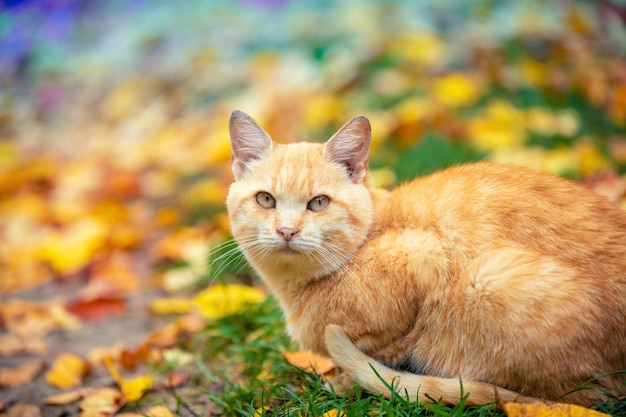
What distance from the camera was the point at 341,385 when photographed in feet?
7.98

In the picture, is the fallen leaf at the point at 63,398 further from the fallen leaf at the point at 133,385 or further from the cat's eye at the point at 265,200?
the cat's eye at the point at 265,200

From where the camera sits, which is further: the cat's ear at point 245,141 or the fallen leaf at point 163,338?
the fallen leaf at point 163,338

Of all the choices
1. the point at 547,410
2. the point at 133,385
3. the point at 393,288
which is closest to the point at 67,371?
the point at 133,385

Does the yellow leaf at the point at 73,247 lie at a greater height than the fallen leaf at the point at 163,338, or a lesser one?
greater

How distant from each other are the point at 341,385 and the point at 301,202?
0.80 meters

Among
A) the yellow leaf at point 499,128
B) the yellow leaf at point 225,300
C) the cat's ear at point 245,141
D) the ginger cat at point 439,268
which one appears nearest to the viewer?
the ginger cat at point 439,268

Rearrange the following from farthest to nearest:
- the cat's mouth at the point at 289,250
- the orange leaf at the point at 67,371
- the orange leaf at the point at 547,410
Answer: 1. the orange leaf at the point at 67,371
2. the cat's mouth at the point at 289,250
3. the orange leaf at the point at 547,410

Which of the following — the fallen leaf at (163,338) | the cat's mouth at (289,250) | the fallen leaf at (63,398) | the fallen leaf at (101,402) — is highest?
the cat's mouth at (289,250)

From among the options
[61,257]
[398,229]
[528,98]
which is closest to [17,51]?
[61,257]

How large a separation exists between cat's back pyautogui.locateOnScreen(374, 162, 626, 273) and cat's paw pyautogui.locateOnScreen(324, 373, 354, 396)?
0.66 meters

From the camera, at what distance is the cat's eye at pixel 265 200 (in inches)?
97.8

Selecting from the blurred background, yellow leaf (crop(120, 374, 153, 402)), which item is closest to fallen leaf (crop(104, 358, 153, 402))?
yellow leaf (crop(120, 374, 153, 402))

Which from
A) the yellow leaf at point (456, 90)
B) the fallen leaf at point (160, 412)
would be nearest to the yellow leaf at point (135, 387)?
the fallen leaf at point (160, 412)

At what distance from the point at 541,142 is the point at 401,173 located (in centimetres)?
125
